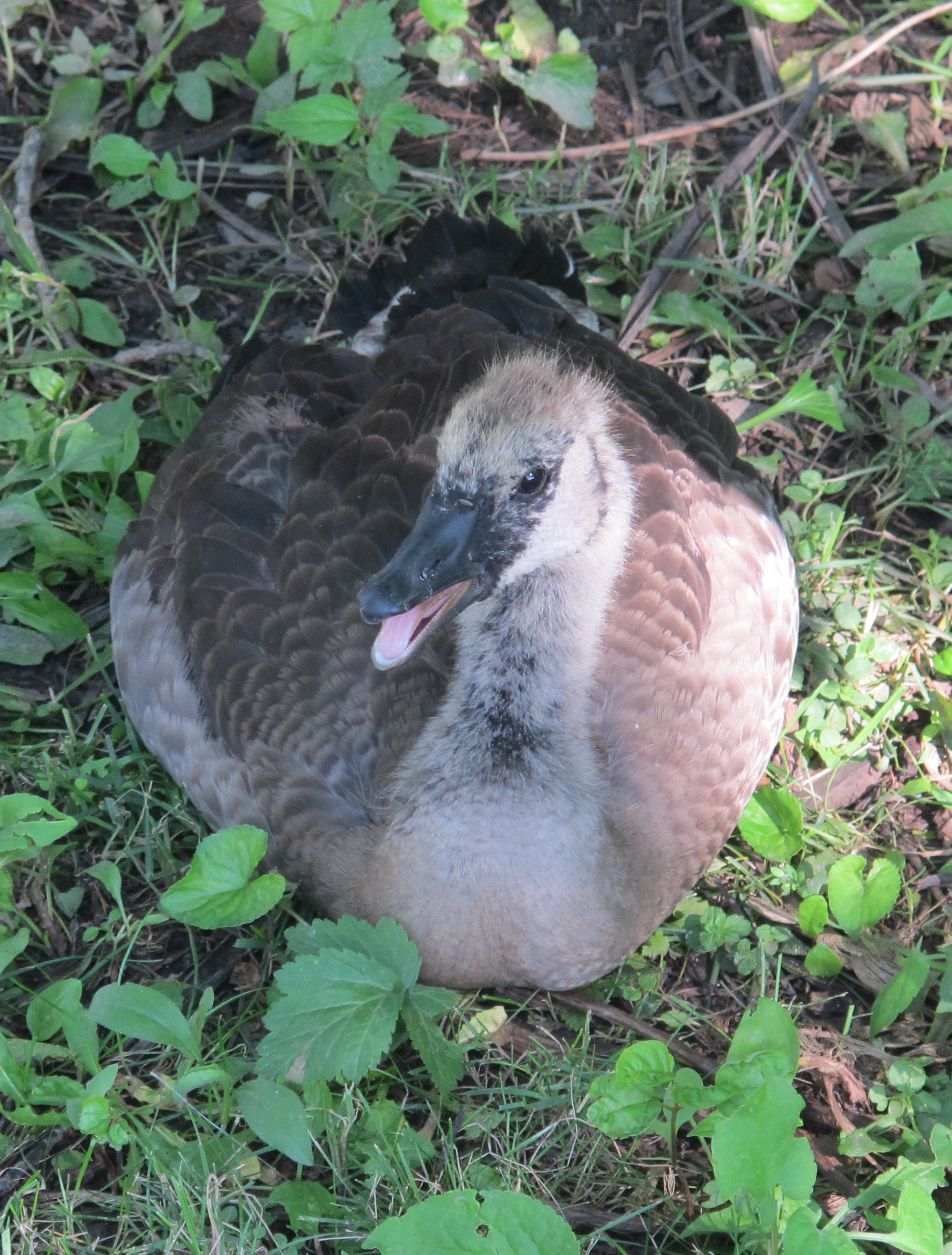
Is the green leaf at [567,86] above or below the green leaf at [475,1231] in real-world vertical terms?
above

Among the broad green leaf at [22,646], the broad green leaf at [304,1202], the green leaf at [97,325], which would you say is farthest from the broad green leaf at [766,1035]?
the green leaf at [97,325]

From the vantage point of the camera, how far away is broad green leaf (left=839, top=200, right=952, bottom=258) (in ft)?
12.6

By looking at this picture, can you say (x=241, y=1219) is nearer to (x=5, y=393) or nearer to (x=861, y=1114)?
(x=861, y=1114)

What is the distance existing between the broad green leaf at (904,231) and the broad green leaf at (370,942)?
8.87 ft

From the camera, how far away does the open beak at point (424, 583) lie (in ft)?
7.88

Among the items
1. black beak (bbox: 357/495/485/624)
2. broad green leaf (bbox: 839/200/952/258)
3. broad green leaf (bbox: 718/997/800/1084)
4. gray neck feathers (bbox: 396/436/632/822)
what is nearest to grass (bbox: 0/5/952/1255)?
broad green leaf (bbox: 839/200/952/258)

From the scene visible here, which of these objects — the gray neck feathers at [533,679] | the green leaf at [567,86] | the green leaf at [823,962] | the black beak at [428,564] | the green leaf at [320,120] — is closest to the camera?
the black beak at [428,564]

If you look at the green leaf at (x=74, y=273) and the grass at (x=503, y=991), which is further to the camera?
the green leaf at (x=74, y=273)

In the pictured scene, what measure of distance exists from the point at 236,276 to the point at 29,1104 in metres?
2.85

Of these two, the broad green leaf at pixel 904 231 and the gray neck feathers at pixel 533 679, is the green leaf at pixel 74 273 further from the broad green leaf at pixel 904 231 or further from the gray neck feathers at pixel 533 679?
Result: the broad green leaf at pixel 904 231

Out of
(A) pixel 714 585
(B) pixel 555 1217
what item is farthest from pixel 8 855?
(A) pixel 714 585

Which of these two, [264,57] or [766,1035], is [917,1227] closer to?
[766,1035]

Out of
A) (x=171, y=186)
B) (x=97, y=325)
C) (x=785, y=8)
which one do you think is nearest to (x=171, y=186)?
(x=171, y=186)

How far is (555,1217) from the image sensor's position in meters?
2.04
